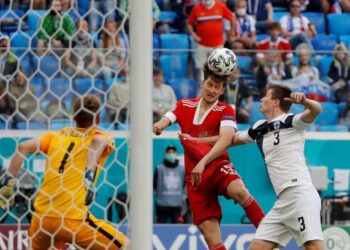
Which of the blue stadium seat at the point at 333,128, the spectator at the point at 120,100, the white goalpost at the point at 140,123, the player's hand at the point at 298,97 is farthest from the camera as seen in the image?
the blue stadium seat at the point at 333,128

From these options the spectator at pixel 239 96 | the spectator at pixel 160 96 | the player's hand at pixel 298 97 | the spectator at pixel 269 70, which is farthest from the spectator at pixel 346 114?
the player's hand at pixel 298 97

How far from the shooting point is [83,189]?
219 inches

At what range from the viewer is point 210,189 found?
7.04m

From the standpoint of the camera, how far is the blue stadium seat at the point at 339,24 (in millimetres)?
12359

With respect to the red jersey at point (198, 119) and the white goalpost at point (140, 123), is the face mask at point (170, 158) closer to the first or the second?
the red jersey at point (198, 119)

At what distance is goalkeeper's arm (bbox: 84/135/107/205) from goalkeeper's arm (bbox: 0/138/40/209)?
0.28 meters

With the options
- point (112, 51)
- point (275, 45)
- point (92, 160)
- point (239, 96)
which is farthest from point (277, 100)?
point (275, 45)

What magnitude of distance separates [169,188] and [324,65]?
1795mm

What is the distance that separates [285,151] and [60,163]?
1.48 m

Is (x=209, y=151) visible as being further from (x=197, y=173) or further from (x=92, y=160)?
(x=92, y=160)

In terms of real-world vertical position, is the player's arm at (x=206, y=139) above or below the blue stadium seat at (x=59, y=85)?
below

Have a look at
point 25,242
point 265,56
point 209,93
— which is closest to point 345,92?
point 265,56

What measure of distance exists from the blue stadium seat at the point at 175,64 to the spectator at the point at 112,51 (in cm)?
409

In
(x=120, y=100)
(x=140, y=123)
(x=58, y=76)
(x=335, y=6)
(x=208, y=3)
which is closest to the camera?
(x=140, y=123)
